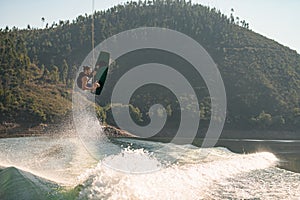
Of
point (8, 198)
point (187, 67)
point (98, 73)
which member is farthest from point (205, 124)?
point (8, 198)

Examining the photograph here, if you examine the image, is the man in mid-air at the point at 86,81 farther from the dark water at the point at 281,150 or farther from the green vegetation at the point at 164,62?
the green vegetation at the point at 164,62

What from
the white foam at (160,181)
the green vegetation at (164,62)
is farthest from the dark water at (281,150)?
the green vegetation at (164,62)

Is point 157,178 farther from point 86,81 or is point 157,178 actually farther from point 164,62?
point 164,62

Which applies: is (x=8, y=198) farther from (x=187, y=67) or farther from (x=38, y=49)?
(x=38, y=49)

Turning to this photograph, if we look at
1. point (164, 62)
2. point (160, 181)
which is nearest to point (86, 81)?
point (160, 181)

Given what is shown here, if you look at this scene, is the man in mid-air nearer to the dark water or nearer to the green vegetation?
the dark water

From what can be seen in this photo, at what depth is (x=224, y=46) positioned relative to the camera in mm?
114250

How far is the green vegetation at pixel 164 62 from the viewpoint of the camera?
2963 inches

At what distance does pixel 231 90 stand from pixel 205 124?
1774cm

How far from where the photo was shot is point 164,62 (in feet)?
340

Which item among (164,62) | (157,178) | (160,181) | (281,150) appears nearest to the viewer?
(160,181)

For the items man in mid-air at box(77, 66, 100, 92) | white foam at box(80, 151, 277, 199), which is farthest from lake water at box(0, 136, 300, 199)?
man in mid-air at box(77, 66, 100, 92)

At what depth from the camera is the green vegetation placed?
75250 millimetres

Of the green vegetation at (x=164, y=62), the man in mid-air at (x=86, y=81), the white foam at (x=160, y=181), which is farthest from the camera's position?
the green vegetation at (x=164, y=62)
